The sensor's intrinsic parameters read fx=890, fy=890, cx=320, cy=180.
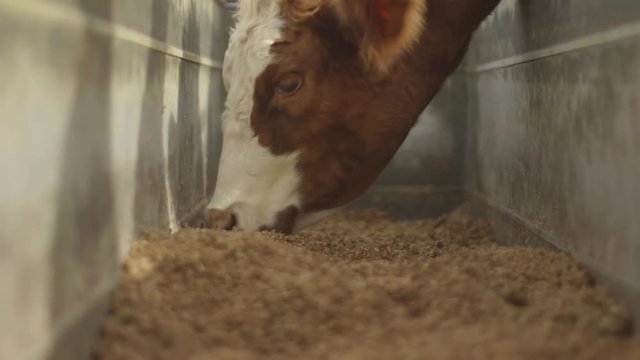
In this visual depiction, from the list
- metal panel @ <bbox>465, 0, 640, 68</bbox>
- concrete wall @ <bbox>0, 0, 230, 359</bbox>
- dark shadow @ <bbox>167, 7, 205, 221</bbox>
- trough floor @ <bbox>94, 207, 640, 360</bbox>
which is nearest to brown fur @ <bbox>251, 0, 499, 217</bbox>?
metal panel @ <bbox>465, 0, 640, 68</bbox>

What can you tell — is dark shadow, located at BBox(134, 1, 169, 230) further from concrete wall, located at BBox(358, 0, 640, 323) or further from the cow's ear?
concrete wall, located at BBox(358, 0, 640, 323)

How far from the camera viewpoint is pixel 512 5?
4.77 m

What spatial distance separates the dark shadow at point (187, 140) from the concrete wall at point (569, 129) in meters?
1.63

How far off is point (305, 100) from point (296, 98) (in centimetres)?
4

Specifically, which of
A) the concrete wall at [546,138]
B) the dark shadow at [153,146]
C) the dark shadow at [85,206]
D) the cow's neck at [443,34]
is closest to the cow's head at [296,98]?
the cow's neck at [443,34]

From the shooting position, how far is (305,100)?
391 cm

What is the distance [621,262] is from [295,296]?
3.27ft

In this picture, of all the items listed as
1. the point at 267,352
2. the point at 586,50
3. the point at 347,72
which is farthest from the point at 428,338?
the point at 347,72

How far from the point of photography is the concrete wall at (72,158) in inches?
67.6

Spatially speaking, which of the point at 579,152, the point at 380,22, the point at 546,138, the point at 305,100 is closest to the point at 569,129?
the point at 579,152

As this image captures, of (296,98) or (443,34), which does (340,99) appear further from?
(443,34)

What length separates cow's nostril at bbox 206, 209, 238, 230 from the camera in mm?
3811

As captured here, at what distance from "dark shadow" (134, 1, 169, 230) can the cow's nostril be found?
0.23 m

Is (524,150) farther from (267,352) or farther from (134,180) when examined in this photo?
(267,352)
